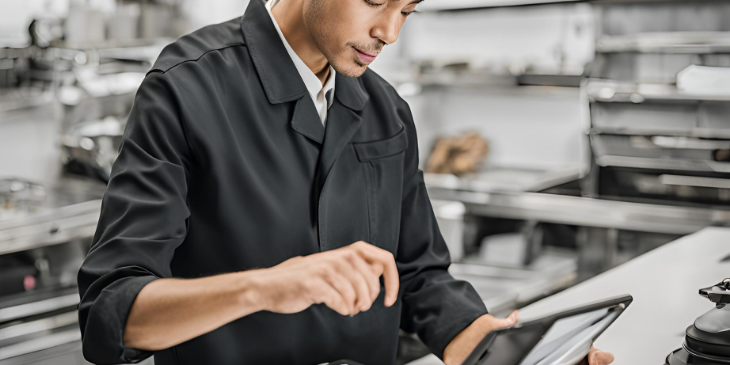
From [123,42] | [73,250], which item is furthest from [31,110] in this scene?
[73,250]

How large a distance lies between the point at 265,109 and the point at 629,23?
3.22m

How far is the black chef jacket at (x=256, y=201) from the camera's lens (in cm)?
107

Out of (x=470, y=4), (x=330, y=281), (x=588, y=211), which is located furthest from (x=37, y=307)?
(x=470, y=4)

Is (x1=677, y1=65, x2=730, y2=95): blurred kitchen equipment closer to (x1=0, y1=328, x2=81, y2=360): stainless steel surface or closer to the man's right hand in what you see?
(x1=0, y1=328, x2=81, y2=360): stainless steel surface

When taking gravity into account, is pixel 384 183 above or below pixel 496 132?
above

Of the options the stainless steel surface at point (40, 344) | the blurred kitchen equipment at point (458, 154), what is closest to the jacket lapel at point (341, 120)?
the stainless steel surface at point (40, 344)

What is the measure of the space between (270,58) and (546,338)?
0.65 m

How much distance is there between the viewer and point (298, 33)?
1.34 meters

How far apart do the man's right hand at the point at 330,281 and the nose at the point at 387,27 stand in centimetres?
41

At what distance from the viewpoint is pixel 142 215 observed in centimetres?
107

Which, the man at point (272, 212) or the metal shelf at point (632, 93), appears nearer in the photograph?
the man at point (272, 212)

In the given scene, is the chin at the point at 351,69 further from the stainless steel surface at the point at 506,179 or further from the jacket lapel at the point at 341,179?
the stainless steel surface at the point at 506,179

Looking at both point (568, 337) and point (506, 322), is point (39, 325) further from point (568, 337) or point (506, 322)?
point (568, 337)

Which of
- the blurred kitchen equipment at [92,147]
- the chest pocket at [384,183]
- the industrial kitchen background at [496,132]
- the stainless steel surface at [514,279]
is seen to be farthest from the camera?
the blurred kitchen equipment at [92,147]
